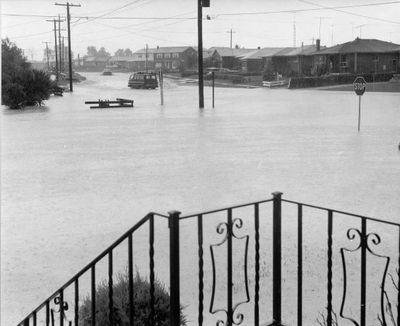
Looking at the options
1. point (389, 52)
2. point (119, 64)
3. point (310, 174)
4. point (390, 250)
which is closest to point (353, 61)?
point (389, 52)

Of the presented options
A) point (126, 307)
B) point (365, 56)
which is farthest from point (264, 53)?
point (126, 307)

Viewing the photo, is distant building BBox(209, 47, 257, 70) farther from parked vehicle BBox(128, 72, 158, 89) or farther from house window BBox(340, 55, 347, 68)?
parked vehicle BBox(128, 72, 158, 89)

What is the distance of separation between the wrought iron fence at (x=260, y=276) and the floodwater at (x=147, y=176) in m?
0.47

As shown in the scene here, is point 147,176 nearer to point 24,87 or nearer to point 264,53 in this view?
point 24,87

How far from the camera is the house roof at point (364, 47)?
6712 centimetres

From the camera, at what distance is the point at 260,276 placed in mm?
6586

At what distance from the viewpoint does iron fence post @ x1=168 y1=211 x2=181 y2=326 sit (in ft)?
11.8

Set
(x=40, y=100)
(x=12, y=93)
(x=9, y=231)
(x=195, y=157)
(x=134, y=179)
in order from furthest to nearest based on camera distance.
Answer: (x=40, y=100), (x=12, y=93), (x=195, y=157), (x=134, y=179), (x=9, y=231)

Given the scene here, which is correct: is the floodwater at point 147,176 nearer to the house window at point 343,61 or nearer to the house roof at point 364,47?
the house roof at point 364,47

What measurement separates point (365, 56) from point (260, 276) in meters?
64.9

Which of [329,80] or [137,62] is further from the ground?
[137,62]

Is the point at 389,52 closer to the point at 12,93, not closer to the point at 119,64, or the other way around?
the point at 12,93

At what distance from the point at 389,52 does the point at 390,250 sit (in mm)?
64336

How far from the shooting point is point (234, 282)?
21.4 ft
